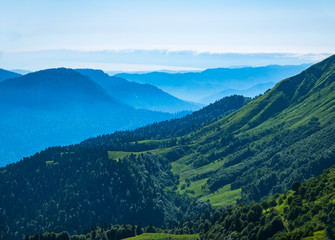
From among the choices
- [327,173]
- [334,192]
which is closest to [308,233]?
[334,192]

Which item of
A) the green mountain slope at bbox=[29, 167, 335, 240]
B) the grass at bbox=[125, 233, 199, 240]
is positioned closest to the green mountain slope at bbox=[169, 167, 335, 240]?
the green mountain slope at bbox=[29, 167, 335, 240]

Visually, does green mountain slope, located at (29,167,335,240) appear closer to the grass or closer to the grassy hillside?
the grassy hillside

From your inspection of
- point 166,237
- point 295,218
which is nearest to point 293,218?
point 295,218

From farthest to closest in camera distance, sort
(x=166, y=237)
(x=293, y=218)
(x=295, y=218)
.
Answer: (x=166, y=237) < (x=293, y=218) < (x=295, y=218)

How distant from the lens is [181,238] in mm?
180375

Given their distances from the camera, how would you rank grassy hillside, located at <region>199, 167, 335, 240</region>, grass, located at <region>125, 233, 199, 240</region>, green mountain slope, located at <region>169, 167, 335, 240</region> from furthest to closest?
1. grass, located at <region>125, 233, 199, 240</region>
2. green mountain slope, located at <region>169, 167, 335, 240</region>
3. grassy hillside, located at <region>199, 167, 335, 240</region>

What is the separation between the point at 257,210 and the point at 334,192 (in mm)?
24672

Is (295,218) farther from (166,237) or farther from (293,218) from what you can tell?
(166,237)

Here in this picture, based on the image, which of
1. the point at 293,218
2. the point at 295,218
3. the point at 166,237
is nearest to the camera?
the point at 295,218

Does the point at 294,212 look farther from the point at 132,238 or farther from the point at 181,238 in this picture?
the point at 132,238

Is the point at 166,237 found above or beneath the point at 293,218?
beneath

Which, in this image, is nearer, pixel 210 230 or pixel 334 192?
pixel 334 192

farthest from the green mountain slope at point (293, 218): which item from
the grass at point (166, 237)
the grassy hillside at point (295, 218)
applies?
the grass at point (166, 237)

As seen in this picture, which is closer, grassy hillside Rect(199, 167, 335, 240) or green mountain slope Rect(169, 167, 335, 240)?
grassy hillside Rect(199, 167, 335, 240)
